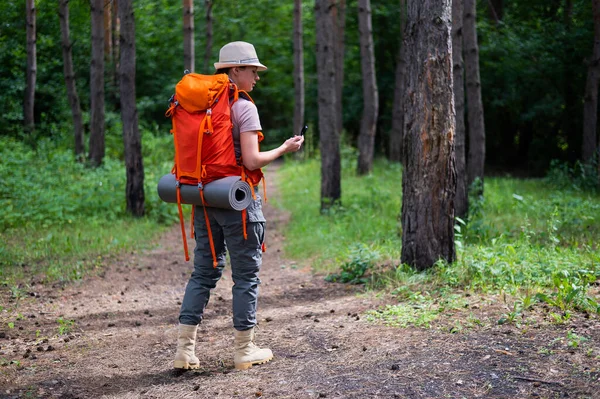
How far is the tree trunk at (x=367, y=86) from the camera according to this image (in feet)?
54.3

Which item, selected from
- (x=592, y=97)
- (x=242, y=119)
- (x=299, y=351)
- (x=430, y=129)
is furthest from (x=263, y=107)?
(x=242, y=119)

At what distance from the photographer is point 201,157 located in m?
4.19

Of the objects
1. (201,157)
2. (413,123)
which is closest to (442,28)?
(413,123)

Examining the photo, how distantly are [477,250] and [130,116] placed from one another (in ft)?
22.8

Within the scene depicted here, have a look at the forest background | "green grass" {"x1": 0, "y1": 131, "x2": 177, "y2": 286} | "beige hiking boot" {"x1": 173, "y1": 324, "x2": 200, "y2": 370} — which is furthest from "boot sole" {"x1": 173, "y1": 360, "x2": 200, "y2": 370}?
"green grass" {"x1": 0, "y1": 131, "x2": 177, "y2": 286}

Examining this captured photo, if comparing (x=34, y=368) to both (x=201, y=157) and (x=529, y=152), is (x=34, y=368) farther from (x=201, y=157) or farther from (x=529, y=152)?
(x=529, y=152)

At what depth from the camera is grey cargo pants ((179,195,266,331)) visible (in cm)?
431

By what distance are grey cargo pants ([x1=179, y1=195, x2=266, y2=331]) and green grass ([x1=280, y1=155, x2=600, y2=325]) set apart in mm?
1522

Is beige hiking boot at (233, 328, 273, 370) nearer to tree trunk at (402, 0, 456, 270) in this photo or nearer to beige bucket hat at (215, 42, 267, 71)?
beige bucket hat at (215, 42, 267, 71)

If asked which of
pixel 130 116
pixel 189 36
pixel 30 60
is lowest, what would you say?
pixel 130 116

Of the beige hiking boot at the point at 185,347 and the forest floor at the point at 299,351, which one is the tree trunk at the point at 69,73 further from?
the beige hiking boot at the point at 185,347

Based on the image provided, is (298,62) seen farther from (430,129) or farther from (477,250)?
(430,129)

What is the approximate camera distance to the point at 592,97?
14695 millimetres

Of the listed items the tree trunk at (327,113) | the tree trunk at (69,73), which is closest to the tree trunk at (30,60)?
the tree trunk at (69,73)
